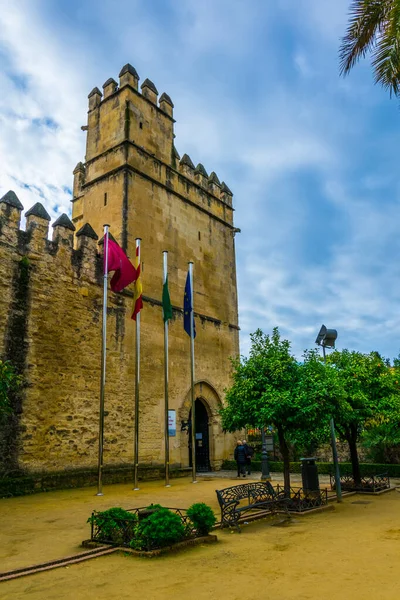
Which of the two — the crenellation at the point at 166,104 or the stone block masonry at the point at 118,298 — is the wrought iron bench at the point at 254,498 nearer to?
the stone block masonry at the point at 118,298

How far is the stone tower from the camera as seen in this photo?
1712 cm

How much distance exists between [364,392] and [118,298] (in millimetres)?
8811

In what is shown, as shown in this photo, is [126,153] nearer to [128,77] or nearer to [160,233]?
[160,233]

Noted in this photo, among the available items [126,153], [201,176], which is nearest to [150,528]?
[126,153]

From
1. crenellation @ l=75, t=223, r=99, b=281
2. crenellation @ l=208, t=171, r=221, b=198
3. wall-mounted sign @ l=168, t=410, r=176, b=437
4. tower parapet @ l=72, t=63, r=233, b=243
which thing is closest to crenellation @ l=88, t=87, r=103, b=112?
tower parapet @ l=72, t=63, r=233, b=243

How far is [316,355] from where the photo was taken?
35.1ft

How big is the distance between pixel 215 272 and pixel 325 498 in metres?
13.5

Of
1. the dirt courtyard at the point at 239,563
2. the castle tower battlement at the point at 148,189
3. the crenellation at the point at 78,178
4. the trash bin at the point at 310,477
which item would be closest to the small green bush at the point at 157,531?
the dirt courtyard at the point at 239,563

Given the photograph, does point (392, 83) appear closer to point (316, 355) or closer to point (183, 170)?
point (316, 355)

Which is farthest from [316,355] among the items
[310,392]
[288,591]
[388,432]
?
[288,591]

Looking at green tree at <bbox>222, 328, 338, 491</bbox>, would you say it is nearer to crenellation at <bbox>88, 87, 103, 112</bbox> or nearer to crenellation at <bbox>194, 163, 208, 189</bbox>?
crenellation at <bbox>194, 163, 208, 189</bbox>

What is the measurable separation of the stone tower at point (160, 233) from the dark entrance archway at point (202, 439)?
1.7 inches

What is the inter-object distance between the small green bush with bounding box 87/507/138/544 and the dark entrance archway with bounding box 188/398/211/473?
522 inches

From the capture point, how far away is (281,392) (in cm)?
952
